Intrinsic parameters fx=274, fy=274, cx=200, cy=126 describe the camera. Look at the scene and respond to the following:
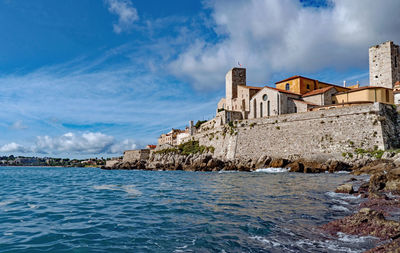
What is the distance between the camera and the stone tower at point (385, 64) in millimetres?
40469

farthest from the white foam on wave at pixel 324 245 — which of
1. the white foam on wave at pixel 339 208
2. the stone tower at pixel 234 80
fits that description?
the stone tower at pixel 234 80

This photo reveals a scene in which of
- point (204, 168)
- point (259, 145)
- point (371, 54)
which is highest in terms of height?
point (371, 54)

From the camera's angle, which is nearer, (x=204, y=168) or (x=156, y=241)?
(x=156, y=241)

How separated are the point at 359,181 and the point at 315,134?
14.7 metres

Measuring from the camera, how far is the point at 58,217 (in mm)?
7918

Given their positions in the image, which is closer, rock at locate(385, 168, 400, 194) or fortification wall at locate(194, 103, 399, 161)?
rock at locate(385, 168, 400, 194)

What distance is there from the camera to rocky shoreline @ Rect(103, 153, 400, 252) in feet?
17.8

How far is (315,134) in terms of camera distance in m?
28.9

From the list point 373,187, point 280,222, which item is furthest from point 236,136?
point 280,222

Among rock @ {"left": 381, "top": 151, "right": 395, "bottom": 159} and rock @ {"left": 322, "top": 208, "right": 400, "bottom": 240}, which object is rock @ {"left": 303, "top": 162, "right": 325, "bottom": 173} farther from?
rock @ {"left": 322, "top": 208, "right": 400, "bottom": 240}

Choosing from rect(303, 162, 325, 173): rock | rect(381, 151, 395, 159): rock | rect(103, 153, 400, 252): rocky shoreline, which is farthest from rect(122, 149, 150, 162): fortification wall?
rect(381, 151, 395, 159): rock

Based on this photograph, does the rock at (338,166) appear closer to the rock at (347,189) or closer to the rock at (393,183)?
the rock at (393,183)

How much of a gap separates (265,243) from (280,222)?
172 cm

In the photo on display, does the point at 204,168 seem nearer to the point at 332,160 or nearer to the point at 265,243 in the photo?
the point at 332,160
